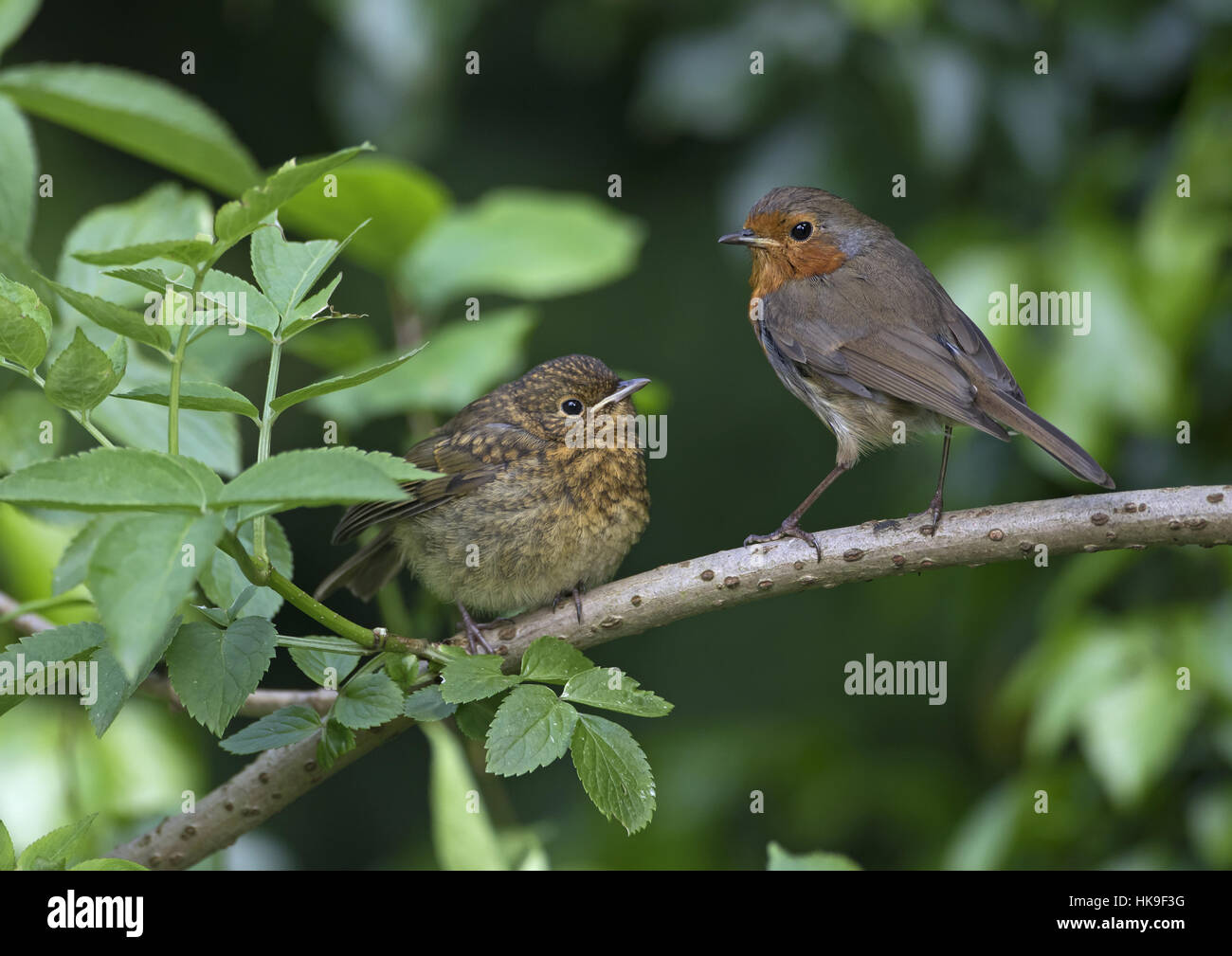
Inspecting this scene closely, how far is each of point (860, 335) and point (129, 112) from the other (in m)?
1.61

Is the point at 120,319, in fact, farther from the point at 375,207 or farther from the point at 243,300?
the point at 375,207

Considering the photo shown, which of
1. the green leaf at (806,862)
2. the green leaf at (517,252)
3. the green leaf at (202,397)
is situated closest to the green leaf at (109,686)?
the green leaf at (202,397)

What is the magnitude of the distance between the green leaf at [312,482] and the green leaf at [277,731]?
50cm

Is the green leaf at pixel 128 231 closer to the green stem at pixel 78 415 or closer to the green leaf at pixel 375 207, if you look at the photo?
the green leaf at pixel 375 207

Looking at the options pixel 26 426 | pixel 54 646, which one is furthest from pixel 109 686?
pixel 26 426

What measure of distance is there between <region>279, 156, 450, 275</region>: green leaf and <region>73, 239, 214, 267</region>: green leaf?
60.4 inches

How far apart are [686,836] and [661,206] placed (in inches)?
106

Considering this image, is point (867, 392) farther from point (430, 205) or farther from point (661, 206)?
point (661, 206)

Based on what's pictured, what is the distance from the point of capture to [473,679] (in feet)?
5.02

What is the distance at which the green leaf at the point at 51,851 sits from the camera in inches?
54.1

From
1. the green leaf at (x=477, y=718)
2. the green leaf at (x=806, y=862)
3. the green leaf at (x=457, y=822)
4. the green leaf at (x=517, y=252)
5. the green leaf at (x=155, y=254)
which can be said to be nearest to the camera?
the green leaf at (x=155, y=254)

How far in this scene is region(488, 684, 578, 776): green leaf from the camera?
1.46m

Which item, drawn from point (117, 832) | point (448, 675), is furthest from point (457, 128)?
point (448, 675)

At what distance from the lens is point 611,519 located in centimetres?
275
